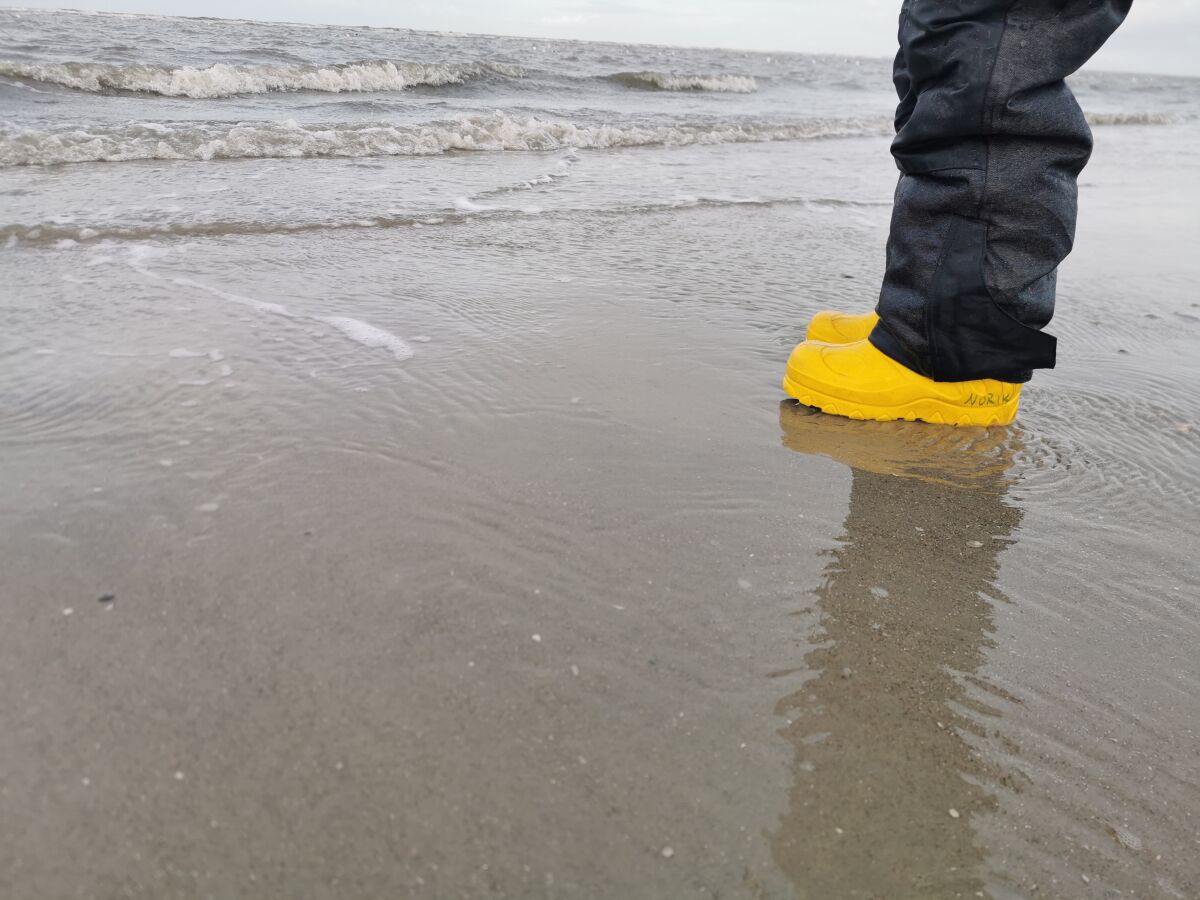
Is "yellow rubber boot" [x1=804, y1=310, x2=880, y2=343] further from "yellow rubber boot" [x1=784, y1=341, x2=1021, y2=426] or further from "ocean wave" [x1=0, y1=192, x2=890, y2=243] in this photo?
"ocean wave" [x1=0, y1=192, x2=890, y2=243]

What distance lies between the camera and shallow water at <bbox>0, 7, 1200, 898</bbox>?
100cm

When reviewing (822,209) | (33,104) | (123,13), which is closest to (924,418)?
(822,209)

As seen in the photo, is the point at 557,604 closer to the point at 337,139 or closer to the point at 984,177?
the point at 984,177

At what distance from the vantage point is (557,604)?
141cm

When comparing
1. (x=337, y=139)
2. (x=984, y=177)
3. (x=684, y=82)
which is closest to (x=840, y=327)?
(x=984, y=177)

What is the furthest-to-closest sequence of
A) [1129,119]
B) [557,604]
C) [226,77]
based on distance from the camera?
1. [1129,119]
2. [226,77]
3. [557,604]

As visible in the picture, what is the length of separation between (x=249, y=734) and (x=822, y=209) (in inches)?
192

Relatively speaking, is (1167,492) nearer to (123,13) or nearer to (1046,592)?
(1046,592)

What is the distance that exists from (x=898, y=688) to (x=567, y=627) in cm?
51

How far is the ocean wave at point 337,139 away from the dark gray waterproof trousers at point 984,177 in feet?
17.2

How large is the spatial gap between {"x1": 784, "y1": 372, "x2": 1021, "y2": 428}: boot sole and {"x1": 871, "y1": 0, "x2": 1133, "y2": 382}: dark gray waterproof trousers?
0.08m

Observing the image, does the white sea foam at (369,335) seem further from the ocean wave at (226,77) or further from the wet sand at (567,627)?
the ocean wave at (226,77)

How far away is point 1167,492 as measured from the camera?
1938mm

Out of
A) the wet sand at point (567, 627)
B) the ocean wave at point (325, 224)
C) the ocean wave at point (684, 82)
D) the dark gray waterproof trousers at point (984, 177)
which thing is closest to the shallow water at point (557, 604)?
the wet sand at point (567, 627)
